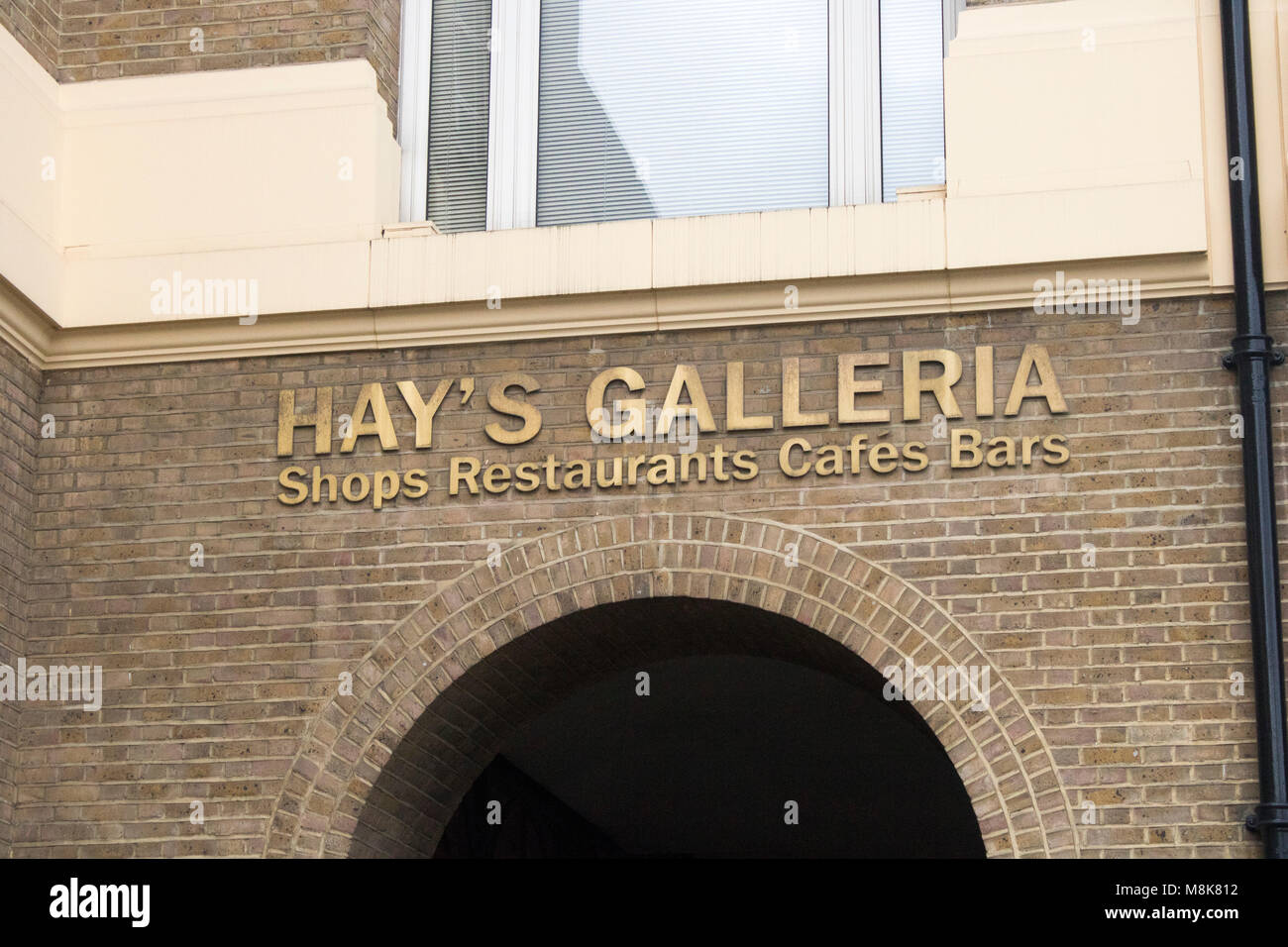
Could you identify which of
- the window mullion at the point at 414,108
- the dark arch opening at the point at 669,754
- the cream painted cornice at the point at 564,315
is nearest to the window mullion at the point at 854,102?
the cream painted cornice at the point at 564,315

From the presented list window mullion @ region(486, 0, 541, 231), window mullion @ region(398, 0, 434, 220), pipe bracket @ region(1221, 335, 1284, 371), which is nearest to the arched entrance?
pipe bracket @ region(1221, 335, 1284, 371)

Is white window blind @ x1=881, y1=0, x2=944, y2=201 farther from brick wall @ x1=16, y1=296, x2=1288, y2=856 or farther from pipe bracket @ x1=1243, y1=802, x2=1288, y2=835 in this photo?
pipe bracket @ x1=1243, y1=802, x2=1288, y2=835

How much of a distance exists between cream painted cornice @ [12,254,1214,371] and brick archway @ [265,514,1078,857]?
91 cm

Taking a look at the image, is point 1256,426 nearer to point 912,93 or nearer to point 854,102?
point 912,93

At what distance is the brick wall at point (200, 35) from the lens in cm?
912

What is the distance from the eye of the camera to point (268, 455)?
28.4ft

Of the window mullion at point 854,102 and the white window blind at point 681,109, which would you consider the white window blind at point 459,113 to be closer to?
the white window blind at point 681,109

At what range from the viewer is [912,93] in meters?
8.98

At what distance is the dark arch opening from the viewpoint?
27.7 feet

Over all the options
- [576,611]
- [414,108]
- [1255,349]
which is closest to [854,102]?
[414,108]

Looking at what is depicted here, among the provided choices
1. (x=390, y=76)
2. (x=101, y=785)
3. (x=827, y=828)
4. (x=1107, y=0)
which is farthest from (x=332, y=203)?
(x=827, y=828)

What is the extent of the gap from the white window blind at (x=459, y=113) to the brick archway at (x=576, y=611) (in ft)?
6.14

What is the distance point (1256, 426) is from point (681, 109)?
308cm

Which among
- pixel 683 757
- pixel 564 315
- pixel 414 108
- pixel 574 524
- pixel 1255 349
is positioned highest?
pixel 414 108
